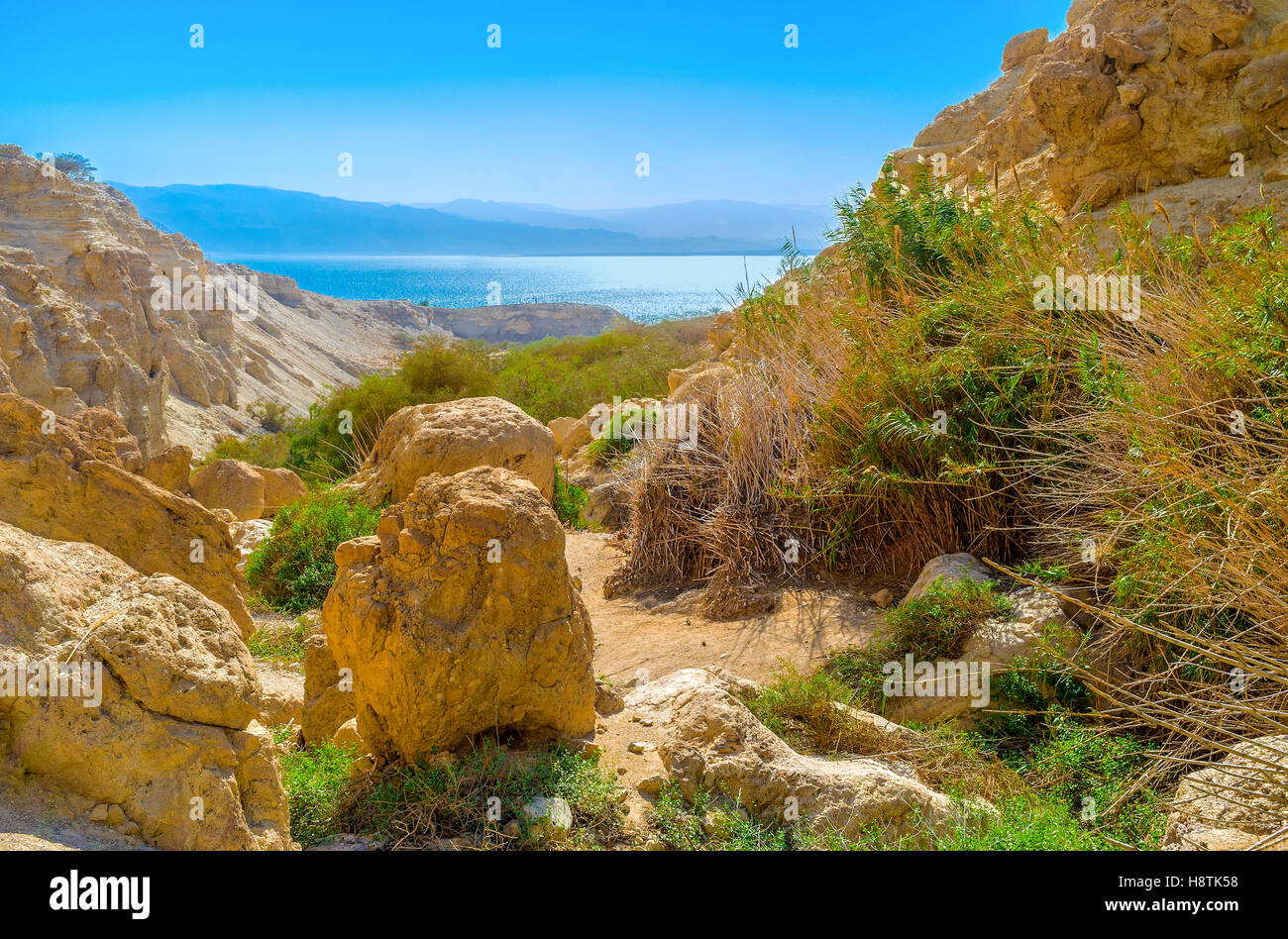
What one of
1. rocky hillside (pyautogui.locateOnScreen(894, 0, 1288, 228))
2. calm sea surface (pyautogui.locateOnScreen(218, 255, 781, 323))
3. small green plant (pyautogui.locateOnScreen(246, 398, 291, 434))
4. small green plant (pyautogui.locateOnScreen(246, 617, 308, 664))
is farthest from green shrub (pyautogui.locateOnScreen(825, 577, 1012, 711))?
calm sea surface (pyautogui.locateOnScreen(218, 255, 781, 323))

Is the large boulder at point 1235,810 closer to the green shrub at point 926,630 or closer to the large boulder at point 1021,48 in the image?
the green shrub at point 926,630

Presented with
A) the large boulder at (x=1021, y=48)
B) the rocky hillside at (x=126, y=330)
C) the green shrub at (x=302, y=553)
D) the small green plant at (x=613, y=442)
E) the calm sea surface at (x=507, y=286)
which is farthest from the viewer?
the calm sea surface at (x=507, y=286)

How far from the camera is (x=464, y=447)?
687 centimetres

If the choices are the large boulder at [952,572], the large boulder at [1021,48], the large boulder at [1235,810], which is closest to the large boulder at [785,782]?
the large boulder at [1235,810]

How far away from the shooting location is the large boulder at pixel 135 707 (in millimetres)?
1881

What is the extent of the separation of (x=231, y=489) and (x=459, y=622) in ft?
22.3

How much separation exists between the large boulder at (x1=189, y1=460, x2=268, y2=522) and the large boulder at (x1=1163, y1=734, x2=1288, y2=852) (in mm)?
8250

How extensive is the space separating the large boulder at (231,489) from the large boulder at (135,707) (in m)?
6.75

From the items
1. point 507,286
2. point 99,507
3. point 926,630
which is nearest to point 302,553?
point 99,507

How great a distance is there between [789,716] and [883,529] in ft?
8.10

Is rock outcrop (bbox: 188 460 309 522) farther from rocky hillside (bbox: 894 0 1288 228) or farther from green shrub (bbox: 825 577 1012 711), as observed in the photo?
rocky hillside (bbox: 894 0 1288 228)

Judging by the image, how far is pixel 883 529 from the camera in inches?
234

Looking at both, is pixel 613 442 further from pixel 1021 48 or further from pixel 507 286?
pixel 507 286
